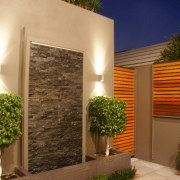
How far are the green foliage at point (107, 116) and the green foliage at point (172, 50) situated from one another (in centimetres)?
357

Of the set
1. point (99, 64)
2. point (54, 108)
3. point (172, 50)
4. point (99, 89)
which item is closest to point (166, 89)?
point (99, 89)

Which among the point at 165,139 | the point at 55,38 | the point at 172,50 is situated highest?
the point at 172,50

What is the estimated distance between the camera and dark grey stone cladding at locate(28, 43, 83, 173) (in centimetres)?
466

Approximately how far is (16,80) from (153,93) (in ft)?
14.1

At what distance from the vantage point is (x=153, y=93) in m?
6.98

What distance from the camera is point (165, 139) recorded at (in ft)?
22.0

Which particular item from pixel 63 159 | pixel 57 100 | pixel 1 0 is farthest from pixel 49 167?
pixel 1 0

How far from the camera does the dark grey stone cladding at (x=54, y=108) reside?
15.3 ft

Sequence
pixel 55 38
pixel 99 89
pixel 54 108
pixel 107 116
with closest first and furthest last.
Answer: pixel 54 108 → pixel 55 38 → pixel 107 116 → pixel 99 89

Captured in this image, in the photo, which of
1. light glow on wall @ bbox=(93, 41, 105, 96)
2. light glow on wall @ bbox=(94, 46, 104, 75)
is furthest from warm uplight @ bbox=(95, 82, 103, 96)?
light glow on wall @ bbox=(94, 46, 104, 75)

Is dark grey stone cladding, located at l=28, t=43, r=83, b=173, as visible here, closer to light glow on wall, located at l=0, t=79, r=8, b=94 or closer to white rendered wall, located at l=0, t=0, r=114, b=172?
white rendered wall, located at l=0, t=0, r=114, b=172

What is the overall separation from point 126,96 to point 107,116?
213 centimetres

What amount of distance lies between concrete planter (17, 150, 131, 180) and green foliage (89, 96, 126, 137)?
67 centimetres

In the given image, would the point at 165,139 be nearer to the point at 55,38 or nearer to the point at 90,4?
the point at 55,38
